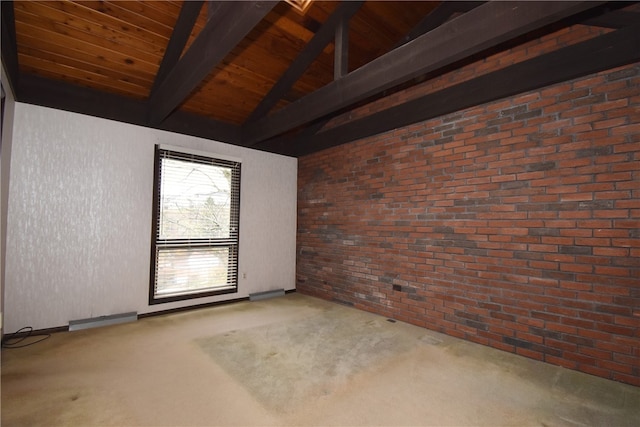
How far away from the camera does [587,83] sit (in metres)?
2.61

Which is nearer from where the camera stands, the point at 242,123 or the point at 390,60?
the point at 390,60

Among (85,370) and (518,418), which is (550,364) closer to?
(518,418)

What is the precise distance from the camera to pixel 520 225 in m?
2.93

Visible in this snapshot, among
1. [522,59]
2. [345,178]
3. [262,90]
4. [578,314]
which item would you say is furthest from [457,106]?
[262,90]

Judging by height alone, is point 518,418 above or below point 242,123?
below

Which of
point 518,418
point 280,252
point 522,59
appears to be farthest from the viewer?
point 280,252

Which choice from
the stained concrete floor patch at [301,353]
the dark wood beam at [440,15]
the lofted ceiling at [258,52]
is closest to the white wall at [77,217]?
the lofted ceiling at [258,52]

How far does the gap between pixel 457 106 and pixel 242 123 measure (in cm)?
329

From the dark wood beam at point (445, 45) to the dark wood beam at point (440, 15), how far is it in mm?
1606

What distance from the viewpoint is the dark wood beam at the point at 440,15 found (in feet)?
11.3

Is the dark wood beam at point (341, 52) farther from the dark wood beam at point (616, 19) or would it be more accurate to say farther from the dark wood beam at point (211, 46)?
the dark wood beam at point (616, 19)

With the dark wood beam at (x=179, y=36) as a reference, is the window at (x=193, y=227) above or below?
below

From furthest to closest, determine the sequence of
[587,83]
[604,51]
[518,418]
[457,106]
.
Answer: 1. [457,106]
2. [587,83]
3. [604,51]
4. [518,418]

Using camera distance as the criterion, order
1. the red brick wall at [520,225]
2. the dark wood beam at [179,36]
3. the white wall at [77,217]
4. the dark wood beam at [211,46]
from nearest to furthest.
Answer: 1. the dark wood beam at [211,46]
2. the red brick wall at [520,225]
3. the dark wood beam at [179,36]
4. the white wall at [77,217]
